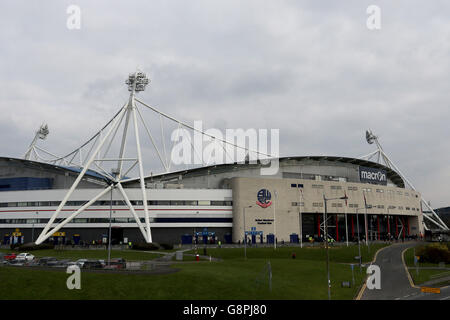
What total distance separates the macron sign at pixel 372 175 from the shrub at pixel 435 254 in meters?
46.2

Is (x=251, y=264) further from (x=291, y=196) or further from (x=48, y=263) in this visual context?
(x=291, y=196)

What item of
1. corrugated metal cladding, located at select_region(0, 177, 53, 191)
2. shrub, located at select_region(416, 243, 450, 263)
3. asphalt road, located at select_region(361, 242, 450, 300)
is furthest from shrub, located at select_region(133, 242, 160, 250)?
shrub, located at select_region(416, 243, 450, 263)

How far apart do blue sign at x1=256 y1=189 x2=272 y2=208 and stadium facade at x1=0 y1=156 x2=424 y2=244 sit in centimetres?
24

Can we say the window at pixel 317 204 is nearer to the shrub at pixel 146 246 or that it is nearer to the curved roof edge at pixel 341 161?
the curved roof edge at pixel 341 161

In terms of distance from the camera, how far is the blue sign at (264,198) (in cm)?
8731

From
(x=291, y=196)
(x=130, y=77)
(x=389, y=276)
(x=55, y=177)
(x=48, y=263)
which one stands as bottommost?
(x=389, y=276)

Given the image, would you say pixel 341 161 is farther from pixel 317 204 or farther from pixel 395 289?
pixel 395 289

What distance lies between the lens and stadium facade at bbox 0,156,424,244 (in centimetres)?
8262

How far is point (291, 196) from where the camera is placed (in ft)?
299

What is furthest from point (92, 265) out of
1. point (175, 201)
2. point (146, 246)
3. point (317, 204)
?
point (317, 204)

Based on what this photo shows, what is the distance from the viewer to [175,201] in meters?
84.2

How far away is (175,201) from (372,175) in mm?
60855

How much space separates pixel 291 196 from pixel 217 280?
61.3 meters
